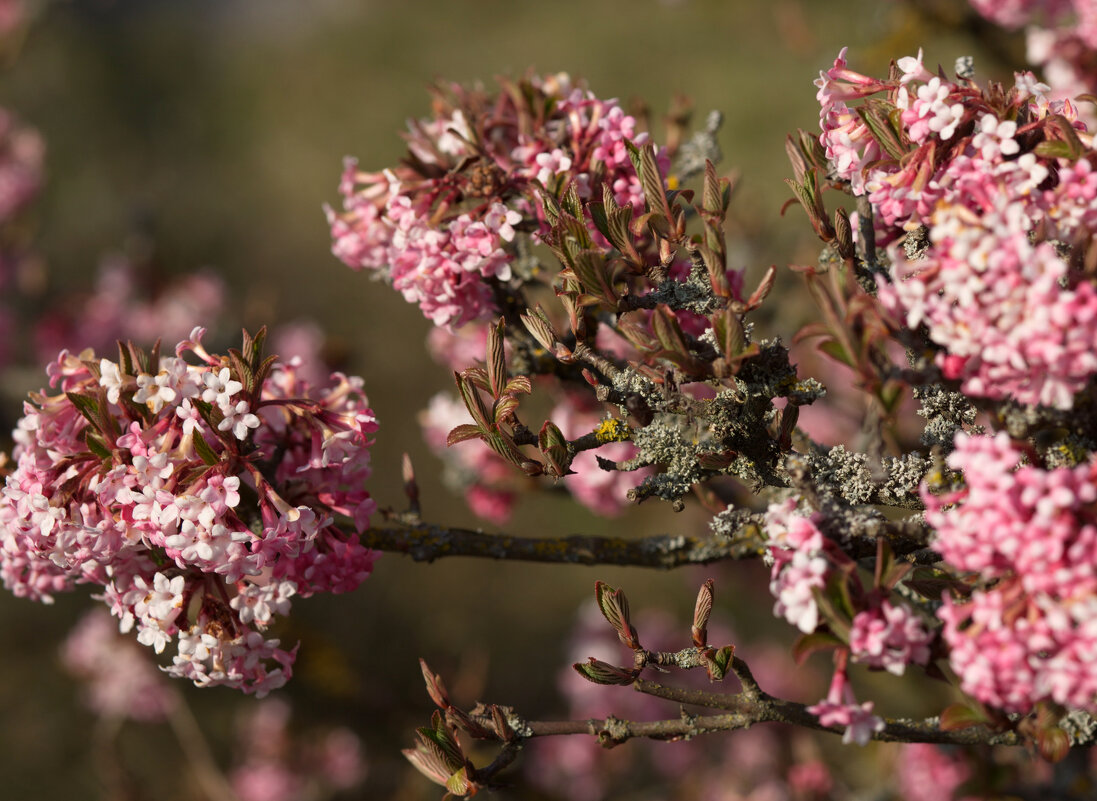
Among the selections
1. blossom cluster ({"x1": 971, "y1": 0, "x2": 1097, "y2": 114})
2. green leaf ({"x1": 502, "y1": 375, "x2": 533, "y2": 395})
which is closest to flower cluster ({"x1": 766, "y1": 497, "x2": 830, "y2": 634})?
green leaf ({"x1": 502, "y1": 375, "x2": 533, "y2": 395})

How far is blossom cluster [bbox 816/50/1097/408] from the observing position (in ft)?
3.77

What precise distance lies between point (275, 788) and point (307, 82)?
12.4 m

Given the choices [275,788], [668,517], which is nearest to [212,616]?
[275,788]

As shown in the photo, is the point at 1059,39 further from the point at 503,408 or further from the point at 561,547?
Result: the point at 503,408

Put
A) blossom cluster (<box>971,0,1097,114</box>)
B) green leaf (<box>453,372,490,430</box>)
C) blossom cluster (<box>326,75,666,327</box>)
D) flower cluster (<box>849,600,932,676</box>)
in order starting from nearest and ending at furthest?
1. flower cluster (<box>849,600,932,676</box>)
2. green leaf (<box>453,372,490,430</box>)
3. blossom cluster (<box>326,75,666,327</box>)
4. blossom cluster (<box>971,0,1097,114</box>)

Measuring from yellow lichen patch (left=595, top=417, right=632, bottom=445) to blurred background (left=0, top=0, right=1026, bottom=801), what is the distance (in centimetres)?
90

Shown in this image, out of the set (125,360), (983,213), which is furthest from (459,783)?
(983,213)

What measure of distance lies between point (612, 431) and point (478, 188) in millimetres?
589

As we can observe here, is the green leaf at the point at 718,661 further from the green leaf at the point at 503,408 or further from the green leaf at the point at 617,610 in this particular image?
the green leaf at the point at 503,408

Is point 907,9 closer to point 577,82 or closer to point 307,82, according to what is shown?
point 577,82

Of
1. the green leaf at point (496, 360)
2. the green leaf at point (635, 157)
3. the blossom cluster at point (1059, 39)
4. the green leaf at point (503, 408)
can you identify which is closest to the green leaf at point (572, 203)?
the green leaf at point (635, 157)

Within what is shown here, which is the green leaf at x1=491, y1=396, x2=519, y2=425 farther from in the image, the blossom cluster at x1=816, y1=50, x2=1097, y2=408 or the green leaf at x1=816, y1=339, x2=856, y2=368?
the blossom cluster at x1=816, y1=50, x2=1097, y2=408

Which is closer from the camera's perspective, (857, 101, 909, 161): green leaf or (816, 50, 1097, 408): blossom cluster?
(816, 50, 1097, 408): blossom cluster

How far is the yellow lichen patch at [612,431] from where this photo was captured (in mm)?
1614
